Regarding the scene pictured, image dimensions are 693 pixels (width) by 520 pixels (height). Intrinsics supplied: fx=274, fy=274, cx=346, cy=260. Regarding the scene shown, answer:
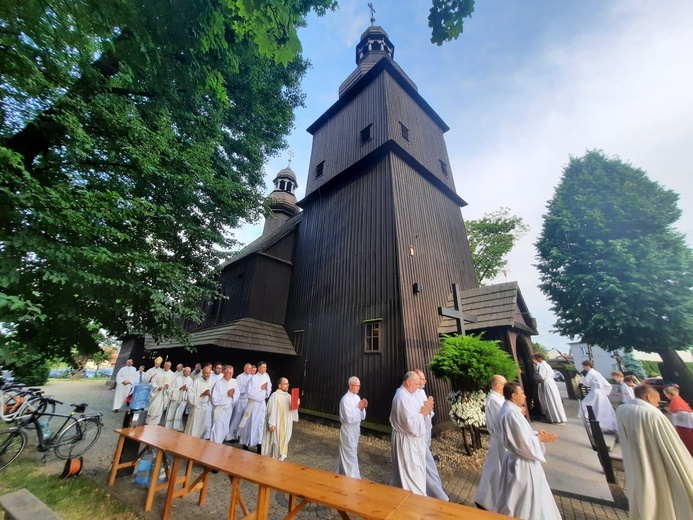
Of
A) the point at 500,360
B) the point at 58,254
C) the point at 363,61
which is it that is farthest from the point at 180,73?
the point at 363,61

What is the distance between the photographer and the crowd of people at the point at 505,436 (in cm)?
326

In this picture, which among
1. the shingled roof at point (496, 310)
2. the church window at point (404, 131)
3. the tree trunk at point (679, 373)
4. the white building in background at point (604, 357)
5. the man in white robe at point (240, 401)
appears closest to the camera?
the man in white robe at point (240, 401)

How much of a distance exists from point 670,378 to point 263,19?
2200cm

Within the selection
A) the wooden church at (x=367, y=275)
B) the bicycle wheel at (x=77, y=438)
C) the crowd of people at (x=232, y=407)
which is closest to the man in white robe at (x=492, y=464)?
the crowd of people at (x=232, y=407)

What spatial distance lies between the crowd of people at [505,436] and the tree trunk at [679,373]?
9.56m

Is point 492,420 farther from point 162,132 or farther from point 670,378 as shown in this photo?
point 670,378

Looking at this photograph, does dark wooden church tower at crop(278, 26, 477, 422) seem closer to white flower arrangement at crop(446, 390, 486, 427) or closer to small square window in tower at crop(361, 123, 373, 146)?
small square window in tower at crop(361, 123, 373, 146)

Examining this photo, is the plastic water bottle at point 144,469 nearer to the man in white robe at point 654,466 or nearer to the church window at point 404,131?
the man in white robe at point 654,466

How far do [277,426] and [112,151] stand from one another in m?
6.95

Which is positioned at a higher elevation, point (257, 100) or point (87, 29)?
point (257, 100)

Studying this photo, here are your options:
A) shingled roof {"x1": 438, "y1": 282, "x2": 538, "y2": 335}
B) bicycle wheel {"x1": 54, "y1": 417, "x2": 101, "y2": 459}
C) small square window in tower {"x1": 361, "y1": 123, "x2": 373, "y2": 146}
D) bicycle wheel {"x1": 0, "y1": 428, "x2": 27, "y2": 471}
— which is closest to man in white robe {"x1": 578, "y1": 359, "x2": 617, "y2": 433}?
shingled roof {"x1": 438, "y1": 282, "x2": 538, "y2": 335}

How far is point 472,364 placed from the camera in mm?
7145

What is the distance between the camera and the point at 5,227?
14.6 feet

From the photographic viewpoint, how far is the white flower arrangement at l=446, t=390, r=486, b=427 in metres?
6.95
